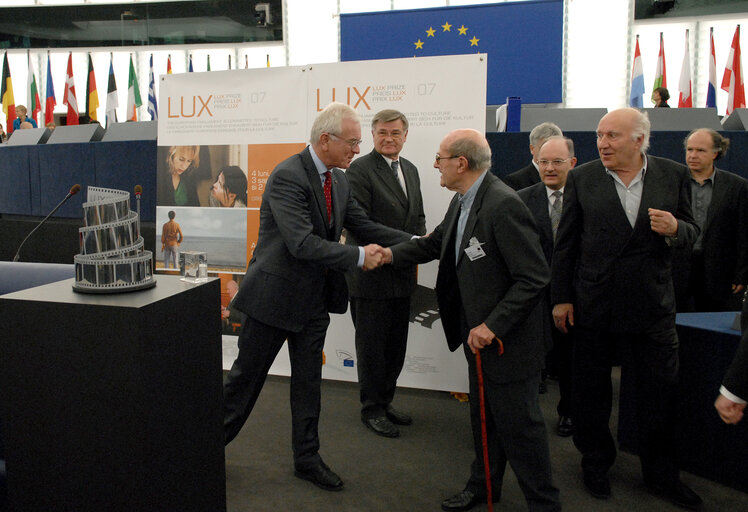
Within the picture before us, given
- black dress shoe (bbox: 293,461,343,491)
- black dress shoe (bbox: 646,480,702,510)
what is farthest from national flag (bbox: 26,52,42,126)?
black dress shoe (bbox: 646,480,702,510)

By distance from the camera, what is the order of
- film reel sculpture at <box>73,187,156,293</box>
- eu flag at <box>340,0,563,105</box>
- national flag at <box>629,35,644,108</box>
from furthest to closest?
national flag at <box>629,35,644,108</box> < eu flag at <box>340,0,563,105</box> < film reel sculpture at <box>73,187,156,293</box>

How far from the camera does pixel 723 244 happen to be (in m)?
3.40

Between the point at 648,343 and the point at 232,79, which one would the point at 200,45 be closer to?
the point at 232,79

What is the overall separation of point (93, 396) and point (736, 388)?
1679 mm

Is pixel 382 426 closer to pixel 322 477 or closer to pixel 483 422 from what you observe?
pixel 322 477

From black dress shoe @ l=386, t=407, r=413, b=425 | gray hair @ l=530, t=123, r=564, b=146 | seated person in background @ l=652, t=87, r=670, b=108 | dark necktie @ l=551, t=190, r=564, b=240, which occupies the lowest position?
black dress shoe @ l=386, t=407, r=413, b=425

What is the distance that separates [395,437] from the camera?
308cm

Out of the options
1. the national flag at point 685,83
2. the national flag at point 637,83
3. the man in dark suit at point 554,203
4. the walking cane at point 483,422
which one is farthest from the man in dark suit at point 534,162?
the national flag at point 685,83

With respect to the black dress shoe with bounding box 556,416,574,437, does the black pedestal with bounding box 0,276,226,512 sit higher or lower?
higher

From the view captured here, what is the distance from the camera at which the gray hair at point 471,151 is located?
83.7 inches

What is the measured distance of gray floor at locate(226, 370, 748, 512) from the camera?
7.91ft

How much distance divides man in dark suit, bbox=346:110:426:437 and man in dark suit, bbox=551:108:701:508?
888 mm

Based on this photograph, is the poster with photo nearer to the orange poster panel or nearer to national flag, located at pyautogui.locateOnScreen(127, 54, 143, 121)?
the orange poster panel

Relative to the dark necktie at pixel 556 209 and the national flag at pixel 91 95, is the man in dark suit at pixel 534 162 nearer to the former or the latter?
the dark necktie at pixel 556 209
